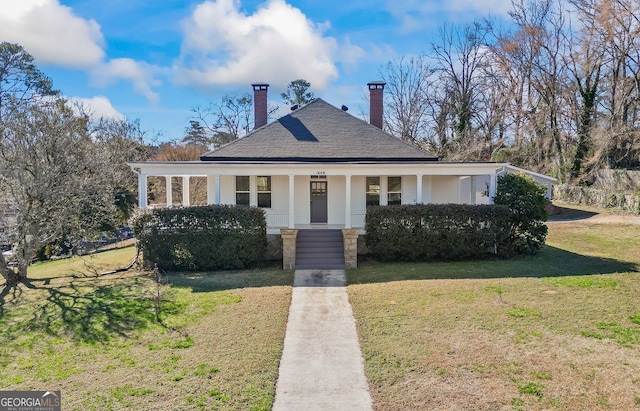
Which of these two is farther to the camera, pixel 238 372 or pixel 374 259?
pixel 374 259

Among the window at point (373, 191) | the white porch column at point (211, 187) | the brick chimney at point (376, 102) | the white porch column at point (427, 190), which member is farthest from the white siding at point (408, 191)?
the white porch column at point (211, 187)

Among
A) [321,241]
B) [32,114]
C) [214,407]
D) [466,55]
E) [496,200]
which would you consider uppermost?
[466,55]

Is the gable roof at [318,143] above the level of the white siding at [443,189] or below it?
above

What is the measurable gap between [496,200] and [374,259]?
4.95 metres

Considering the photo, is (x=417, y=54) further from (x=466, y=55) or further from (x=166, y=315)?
(x=166, y=315)

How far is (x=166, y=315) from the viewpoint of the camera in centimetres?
842

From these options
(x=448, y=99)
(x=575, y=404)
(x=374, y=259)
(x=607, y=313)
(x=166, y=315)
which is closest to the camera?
(x=575, y=404)

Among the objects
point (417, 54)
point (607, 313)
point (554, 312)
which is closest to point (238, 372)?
point (554, 312)

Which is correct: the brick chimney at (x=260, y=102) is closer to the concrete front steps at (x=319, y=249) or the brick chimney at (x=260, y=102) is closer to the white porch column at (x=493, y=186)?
the concrete front steps at (x=319, y=249)

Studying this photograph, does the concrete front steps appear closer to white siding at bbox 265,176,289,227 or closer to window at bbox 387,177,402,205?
white siding at bbox 265,176,289,227

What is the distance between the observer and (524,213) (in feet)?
45.3

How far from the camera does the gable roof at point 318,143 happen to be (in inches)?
647

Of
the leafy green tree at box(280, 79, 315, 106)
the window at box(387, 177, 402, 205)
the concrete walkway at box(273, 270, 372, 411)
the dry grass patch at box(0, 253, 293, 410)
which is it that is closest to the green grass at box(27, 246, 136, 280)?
the dry grass patch at box(0, 253, 293, 410)

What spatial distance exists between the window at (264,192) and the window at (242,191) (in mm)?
484
